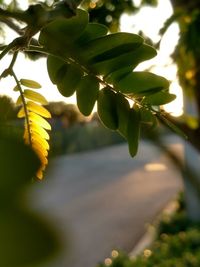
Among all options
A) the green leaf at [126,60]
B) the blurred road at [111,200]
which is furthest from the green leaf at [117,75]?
the blurred road at [111,200]

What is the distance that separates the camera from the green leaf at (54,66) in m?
0.43

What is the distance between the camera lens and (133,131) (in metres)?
0.44

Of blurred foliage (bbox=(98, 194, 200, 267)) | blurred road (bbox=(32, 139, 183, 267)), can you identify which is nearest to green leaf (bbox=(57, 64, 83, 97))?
blurred road (bbox=(32, 139, 183, 267))

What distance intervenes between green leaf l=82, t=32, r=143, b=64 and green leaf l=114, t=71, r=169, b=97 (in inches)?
1.4

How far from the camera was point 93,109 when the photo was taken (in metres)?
0.45

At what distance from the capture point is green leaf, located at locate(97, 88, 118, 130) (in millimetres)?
440

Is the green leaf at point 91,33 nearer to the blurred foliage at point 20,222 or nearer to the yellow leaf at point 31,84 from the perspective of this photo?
the yellow leaf at point 31,84

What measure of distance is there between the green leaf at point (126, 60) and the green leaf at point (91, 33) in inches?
1.0

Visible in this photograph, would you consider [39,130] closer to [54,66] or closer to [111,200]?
[54,66]

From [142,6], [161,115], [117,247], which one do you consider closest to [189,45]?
[142,6]

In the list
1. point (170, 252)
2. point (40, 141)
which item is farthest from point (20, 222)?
point (170, 252)

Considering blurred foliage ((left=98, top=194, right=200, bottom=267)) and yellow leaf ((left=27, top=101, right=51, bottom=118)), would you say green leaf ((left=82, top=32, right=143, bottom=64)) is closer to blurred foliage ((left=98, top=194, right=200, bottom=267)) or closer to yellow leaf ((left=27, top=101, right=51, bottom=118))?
yellow leaf ((left=27, top=101, right=51, bottom=118))

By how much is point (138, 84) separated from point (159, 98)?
0.03m

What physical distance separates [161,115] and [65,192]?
8167 mm
